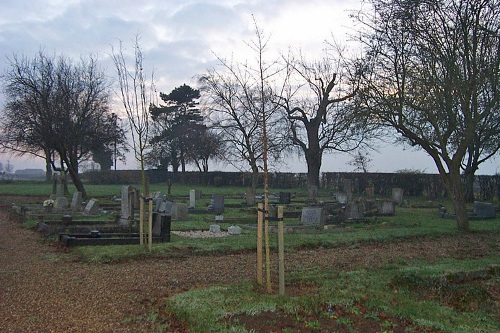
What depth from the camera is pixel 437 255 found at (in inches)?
469

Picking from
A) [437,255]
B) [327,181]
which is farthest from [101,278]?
[327,181]

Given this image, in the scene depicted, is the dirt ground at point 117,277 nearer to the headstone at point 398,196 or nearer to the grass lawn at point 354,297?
the grass lawn at point 354,297

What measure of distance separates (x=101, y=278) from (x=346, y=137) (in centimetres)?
2645

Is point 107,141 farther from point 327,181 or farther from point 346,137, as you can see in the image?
point 327,181

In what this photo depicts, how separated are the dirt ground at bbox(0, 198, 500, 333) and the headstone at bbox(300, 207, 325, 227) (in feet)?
11.9

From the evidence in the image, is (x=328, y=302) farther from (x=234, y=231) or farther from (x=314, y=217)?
(x=314, y=217)

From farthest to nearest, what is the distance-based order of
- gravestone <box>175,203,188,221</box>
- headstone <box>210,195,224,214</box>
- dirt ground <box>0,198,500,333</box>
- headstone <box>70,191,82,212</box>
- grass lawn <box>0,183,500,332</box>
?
headstone <box>210,195,224,214</box>
headstone <box>70,191,82,212</box>
gravestone <box>175,203,188,221</box>
dirt ground <box>0,198,500,333</box>
grass lawn <box>0,183,500,332</box>

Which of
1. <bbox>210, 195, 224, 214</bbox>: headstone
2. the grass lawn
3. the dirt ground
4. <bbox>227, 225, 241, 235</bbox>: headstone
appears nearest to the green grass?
the grass lawn

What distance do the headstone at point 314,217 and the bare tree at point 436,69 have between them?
3550 millimetres

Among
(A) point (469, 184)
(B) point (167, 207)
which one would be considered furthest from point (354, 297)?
(A) point (469, 184)

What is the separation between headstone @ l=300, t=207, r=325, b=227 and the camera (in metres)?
17.2

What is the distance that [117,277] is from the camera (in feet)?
30.9

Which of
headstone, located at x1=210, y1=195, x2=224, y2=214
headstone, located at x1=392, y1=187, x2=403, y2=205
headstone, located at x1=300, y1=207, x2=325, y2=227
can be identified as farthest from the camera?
headstone, located at x1=392, y1=187, x2=403, y2=205

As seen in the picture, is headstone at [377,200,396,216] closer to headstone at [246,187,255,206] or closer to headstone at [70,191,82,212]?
headstone at [246,187,255,206]
